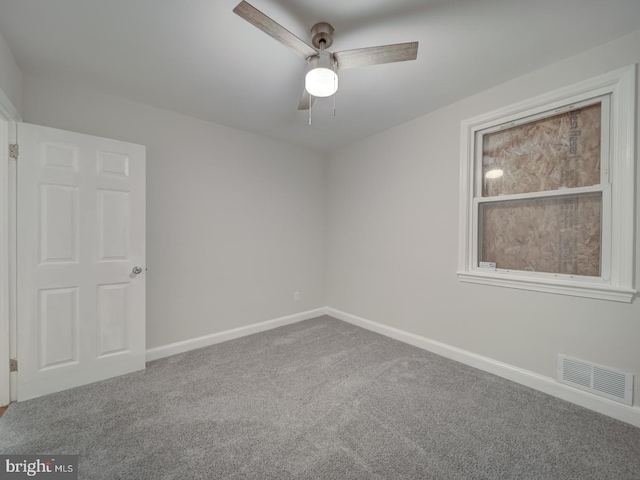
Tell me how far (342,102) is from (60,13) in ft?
6.64

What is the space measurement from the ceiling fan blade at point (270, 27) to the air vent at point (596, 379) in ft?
9.37

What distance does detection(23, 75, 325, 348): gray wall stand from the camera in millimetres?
2477

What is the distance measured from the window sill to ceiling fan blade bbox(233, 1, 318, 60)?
90.7 inches

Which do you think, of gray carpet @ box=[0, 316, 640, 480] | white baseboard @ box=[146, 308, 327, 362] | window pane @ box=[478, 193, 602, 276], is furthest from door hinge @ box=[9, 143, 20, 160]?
window pane @ box=[478, 193, 602, 276]

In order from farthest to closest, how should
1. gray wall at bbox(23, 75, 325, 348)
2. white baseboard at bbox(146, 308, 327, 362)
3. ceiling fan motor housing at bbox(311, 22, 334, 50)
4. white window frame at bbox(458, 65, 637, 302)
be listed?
white baseboard at bbox(146, 308, 327, 362), gray wall at bbox(23, 75, 325, 348), white window frame at bbox(458, 65, 637, 302), ceiling fan motor housing at bbox(311, 22, 334, 50)

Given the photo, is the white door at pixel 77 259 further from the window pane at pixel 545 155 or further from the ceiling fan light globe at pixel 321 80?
the window pane at pixel 545 155

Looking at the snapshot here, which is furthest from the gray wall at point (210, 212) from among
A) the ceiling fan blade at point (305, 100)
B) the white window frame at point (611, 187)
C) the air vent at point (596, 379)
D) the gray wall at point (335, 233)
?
the air vent at point (596, 379)

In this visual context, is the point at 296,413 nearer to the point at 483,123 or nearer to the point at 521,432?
the point at 521,432

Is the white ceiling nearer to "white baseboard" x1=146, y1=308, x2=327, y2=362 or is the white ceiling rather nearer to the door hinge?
the door hinge

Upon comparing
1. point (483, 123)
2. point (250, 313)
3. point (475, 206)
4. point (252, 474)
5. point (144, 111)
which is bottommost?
point (252, 474)

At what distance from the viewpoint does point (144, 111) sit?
2617mm

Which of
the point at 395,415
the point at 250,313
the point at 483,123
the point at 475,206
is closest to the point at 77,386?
the point at 250,313
